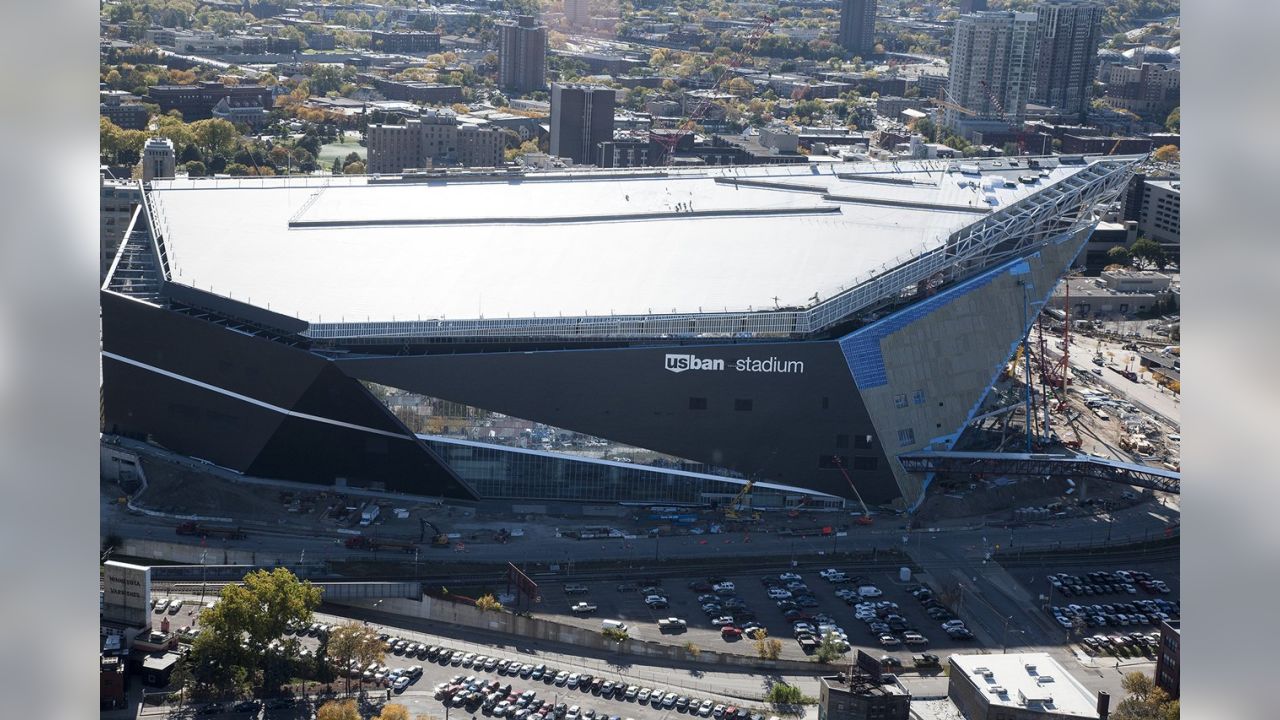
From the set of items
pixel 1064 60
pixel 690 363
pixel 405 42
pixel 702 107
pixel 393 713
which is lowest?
pixel 393 713

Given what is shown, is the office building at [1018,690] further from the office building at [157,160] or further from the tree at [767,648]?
the office building at [157,160]

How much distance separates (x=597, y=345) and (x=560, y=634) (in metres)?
4.34

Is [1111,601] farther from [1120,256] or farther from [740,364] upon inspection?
[1120,256]

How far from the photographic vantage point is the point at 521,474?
61.4 ft

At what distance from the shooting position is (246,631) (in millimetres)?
14156

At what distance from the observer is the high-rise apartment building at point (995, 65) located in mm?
50312

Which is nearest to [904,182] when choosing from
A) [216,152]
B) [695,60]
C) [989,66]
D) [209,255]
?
[209,255]


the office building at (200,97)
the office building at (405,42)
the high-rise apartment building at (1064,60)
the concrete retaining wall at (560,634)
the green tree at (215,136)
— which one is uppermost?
the high-rise apartment building at (1064,60)

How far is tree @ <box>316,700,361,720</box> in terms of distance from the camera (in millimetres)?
12655

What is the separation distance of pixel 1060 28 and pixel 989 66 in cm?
327

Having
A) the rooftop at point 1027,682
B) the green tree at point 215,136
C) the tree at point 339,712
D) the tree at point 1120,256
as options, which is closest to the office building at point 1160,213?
the tree at point 1120,256

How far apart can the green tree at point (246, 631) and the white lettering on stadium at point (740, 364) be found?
5.87 metres

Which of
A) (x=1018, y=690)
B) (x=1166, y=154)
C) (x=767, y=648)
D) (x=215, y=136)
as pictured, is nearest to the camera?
(x=1018, y=690)

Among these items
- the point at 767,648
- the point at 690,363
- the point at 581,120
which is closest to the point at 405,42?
the point at 581,120
